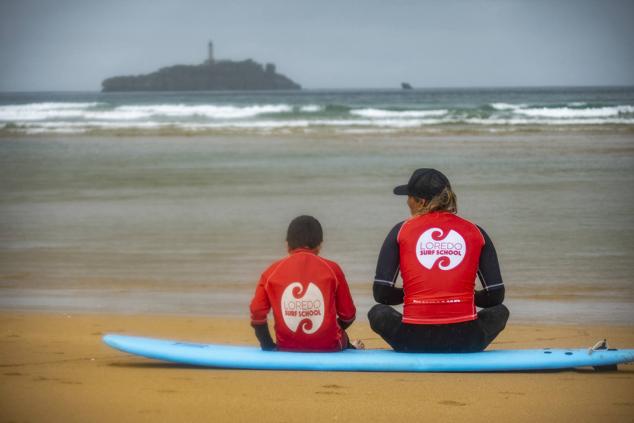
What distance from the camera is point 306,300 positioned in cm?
448

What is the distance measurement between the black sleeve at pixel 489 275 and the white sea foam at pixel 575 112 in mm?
30832

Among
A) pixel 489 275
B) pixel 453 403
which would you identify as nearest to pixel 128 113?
pixel 489 275

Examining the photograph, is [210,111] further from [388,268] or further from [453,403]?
[453,403]

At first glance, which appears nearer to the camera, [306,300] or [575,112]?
[306,300]

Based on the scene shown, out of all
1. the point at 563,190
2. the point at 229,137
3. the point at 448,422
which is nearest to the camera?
the point at 448,422

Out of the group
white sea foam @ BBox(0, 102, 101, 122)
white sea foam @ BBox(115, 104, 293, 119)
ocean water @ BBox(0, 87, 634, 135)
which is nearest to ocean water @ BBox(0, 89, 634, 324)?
ocean water @ BBox(0, 87, 634, 135)

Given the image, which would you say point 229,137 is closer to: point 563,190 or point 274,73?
point 563,190

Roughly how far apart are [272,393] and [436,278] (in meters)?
0.98

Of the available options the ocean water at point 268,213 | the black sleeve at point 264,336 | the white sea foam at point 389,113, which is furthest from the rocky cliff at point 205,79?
the black sleeve at point 264,336

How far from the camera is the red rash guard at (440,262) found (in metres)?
4.28

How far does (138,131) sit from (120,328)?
24.9 meters

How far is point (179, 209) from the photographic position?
11383mm

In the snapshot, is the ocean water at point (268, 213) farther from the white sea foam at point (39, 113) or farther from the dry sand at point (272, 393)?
the white sea foam at point (39, 113)

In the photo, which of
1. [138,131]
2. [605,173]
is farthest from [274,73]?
[605,173]
